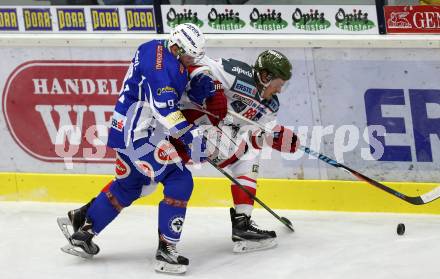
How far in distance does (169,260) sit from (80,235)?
A: 0.56m

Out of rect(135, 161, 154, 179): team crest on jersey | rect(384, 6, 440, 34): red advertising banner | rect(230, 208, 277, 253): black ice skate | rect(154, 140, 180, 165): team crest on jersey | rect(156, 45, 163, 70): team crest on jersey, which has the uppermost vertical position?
rect(384, 6, 440, 34): red advertising banner

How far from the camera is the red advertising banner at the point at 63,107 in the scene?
669 centimetres

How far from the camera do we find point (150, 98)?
16.4 ft

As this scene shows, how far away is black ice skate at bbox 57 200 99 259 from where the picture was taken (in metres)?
5.37

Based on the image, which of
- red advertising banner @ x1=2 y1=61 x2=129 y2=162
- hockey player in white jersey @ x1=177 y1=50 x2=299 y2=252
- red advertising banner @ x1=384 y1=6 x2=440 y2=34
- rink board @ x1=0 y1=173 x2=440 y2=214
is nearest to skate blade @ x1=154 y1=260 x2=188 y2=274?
hockey player in white jersey @ x1=177 y1=50 x2=299 y2=252

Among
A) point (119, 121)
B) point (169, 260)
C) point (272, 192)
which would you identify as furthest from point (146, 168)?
point (272, 192)

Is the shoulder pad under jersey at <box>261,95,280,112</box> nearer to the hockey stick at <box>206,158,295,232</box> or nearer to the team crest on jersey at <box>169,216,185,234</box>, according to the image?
the hockey stick at <box>206,158,295,232</box>

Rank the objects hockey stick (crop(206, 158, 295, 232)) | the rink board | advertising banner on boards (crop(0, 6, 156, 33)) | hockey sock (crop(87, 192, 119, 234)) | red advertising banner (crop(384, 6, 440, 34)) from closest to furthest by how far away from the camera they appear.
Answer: hockey sock (crop(87, 192, 119, 234)) → hockey stick (crop(206, 158, 295, 232)) → red advertising banner (crop(384, 6, 440, 34)) → the rink board → advertising banner on boards (crop(0, 6, 156, 33))

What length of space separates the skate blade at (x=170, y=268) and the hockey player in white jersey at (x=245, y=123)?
473mm

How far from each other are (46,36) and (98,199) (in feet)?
Result: 5.96

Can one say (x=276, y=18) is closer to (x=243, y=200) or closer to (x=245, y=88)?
(x=245, y=88)

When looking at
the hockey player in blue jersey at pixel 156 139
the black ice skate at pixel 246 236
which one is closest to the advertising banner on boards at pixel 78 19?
the hockey player in blue jersey at pixel 156 139

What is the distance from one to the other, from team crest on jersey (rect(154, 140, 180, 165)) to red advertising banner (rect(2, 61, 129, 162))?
1.62m

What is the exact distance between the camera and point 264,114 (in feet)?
18.3
